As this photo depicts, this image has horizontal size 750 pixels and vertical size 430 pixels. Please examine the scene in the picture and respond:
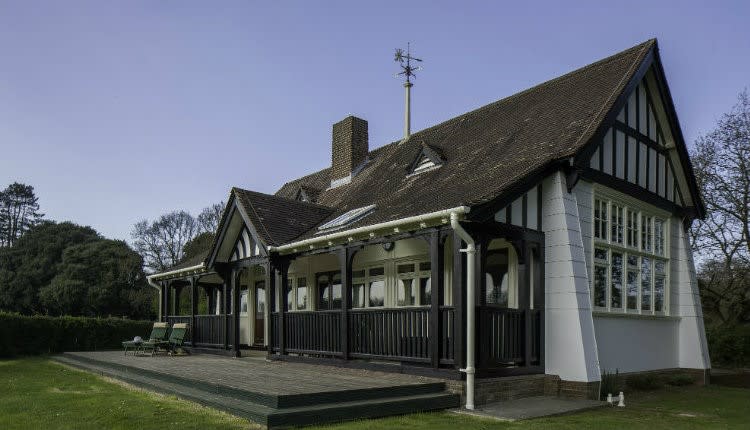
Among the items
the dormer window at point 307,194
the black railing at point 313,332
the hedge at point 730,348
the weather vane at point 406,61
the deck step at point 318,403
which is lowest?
the hedge at point 730,348

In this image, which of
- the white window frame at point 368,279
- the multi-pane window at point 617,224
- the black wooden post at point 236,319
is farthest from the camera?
the black wooden post at point 236,319

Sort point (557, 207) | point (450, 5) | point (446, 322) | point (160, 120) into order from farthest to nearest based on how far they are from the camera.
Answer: point (160, 120), point (450, 5), point (557, 207), point (446, 322)

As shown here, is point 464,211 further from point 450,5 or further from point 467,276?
point 450,5

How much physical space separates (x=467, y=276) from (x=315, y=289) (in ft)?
27.8

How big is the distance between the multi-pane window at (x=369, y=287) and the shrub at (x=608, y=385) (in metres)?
5.66

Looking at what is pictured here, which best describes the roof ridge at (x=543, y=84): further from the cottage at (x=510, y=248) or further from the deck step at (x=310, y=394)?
the deck step at (x=310, y=394)

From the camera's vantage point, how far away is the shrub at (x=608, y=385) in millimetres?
10977

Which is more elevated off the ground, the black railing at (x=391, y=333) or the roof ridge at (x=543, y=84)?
the roof ridge at (x=543, y=84)

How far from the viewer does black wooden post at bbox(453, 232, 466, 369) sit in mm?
9615

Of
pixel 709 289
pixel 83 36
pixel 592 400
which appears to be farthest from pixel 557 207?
pixel 709 289

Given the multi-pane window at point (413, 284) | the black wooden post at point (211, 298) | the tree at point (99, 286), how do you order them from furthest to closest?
the tree at point (99, 286) → the black wooden post at point (211, 298) → the multi-pane window at point (413, 284)

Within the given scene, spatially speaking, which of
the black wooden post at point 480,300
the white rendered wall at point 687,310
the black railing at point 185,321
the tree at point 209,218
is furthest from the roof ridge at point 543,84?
the tree at point 209,218

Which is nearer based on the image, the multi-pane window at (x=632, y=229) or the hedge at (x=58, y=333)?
the multi-pane window at (x=632, y=229)

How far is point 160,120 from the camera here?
15.4 m
